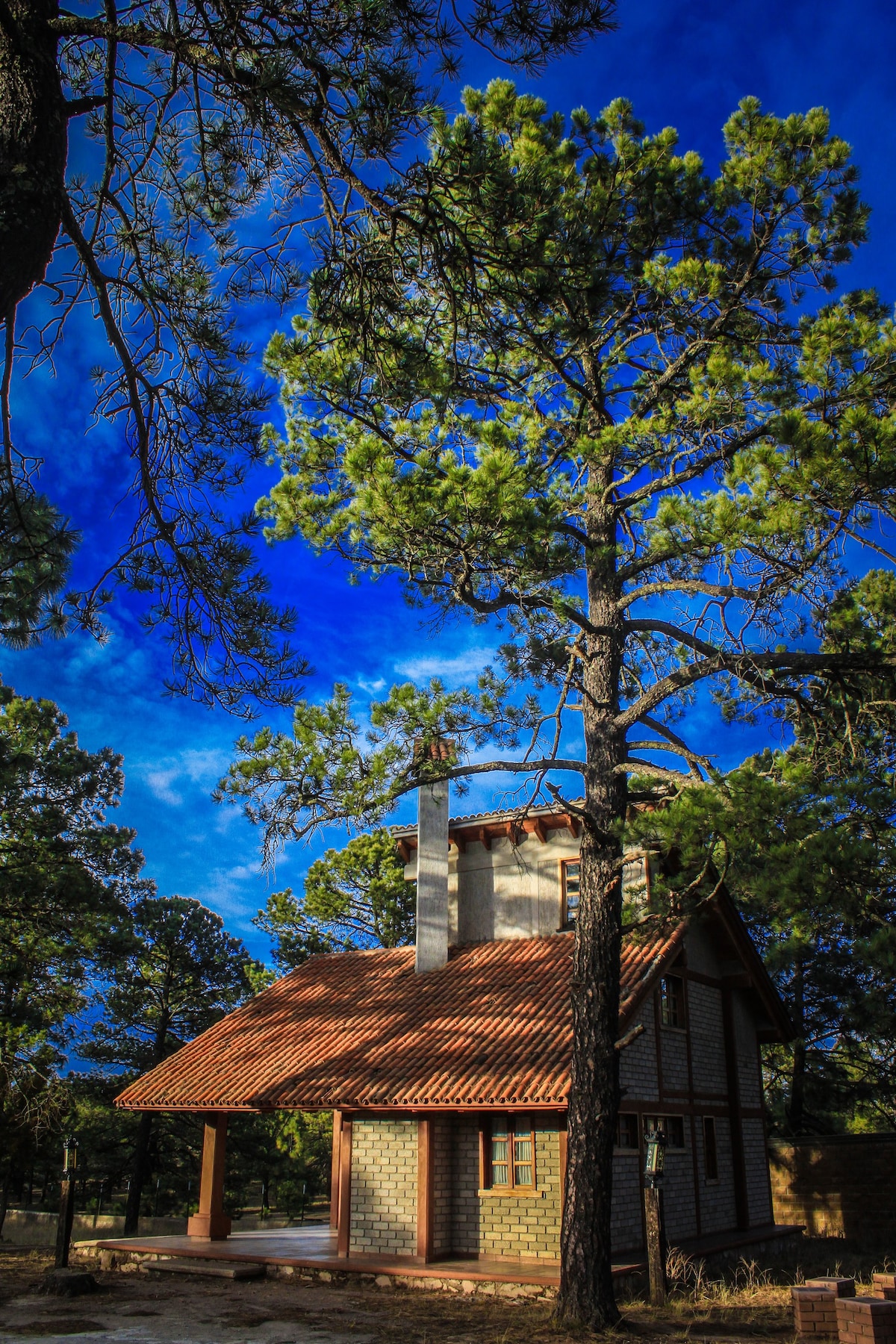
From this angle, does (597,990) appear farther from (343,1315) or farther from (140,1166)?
(140,1166)

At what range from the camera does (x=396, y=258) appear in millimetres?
6277

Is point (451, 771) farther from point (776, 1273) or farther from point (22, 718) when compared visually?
point (22, 718)

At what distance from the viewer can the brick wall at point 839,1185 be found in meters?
19.3

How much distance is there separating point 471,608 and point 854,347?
4.52 m

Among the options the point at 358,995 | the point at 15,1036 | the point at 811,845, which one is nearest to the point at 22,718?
the point at 15,1036

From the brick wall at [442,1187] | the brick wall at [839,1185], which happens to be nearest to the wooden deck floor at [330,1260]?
the brick wall at [442,1187]

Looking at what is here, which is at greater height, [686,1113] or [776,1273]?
[686,1113]

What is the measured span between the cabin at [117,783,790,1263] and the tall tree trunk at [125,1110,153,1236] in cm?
815

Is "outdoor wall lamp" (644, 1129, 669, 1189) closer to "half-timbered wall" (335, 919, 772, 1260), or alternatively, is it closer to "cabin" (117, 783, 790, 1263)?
"cabin" (117, 783, 790, 1263)

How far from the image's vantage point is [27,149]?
438cm

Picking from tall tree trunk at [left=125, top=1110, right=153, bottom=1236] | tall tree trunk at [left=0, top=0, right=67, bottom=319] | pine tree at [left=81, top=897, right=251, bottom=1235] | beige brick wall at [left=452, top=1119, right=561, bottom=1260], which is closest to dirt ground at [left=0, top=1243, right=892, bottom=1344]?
beige brick wall at [left=452, top=1119, right=561, bottom=1260]

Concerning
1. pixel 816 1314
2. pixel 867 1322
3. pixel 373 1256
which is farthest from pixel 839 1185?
pixel 867 1322

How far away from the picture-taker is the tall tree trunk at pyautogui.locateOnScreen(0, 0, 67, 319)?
4273 millimetres

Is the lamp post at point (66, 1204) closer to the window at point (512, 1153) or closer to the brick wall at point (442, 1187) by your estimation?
the brick wall at point (442, 1187)
